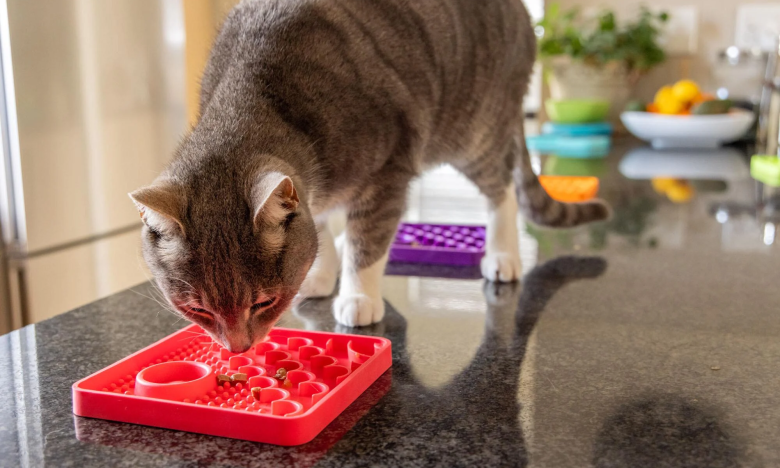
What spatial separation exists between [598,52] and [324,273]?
106 inches

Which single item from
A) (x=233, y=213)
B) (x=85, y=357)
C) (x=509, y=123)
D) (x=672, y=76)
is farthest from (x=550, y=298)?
(x=672, y=76)

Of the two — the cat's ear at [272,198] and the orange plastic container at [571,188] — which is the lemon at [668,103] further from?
the cat's ear at [272,198]

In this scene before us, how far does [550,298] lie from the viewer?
4.68 feet

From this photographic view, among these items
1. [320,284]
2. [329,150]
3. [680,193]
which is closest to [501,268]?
[320,284]

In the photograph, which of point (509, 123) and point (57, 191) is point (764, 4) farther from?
point (57, 191)

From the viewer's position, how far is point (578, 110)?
3.66m

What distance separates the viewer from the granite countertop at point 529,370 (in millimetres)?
808

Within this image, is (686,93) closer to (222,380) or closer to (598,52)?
(598,52)

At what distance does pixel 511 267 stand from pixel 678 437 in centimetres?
74

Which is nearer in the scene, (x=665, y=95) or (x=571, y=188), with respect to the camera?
(x=571, y=188)

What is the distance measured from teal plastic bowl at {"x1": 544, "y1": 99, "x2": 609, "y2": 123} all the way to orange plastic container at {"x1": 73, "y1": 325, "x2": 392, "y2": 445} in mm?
2791

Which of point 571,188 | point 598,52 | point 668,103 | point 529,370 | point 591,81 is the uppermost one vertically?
point 598,52

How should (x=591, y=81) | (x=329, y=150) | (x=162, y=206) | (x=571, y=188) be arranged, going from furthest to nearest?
1. (x=591, y=81)
2. (x=571, y=188)
3. (x=329, y=150)
4. (x=162, y=206)

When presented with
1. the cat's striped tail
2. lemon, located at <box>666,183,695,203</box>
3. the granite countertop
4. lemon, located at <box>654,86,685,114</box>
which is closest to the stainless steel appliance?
the granite countertop
